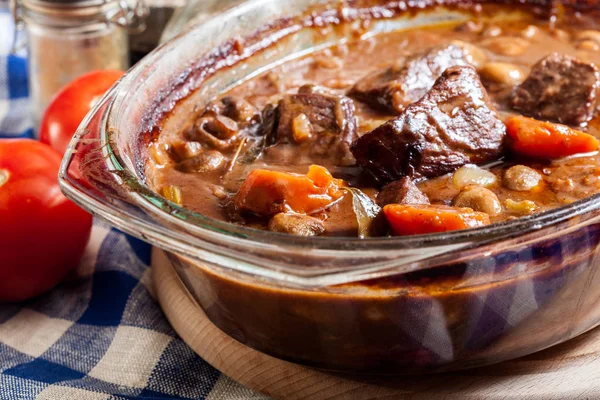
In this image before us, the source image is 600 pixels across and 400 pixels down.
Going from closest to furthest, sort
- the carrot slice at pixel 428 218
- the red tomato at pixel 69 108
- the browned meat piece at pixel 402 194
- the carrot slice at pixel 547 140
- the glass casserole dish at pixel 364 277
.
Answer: the glass casserole dish at pixel 364 277 < the carrot slice at pixel 428 218 < the browned meat piece at pixel 402 194 < the carrot slice at pixel 547 140 < the red tomato at pixel 69 108

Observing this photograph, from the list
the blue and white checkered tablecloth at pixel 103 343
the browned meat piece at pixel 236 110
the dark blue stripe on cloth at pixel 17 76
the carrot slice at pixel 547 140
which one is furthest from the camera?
the dark blue stripe on cloth at pixel 17 76

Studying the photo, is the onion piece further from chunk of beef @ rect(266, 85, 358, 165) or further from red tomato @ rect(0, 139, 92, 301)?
red tomato @ rect(0, 139, 92, 301)

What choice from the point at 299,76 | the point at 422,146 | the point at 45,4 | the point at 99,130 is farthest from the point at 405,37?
the point at 99,130

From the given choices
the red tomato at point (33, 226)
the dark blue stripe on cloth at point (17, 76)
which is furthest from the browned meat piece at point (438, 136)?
the dark blue stripe on cloth at point (17, 76)

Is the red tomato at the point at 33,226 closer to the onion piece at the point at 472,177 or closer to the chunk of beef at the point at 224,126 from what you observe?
the chunk of beef at the point at 224,126

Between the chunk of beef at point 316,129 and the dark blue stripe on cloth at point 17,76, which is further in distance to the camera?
the dark blue stripe on cloth at point 17,76

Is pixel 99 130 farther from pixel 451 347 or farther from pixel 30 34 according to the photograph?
pixel 30 34

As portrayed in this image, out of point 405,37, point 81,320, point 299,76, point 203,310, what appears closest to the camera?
point 203,310

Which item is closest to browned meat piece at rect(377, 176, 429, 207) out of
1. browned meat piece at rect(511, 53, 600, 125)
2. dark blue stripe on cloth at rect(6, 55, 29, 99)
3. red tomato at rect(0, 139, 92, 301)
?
browned meat piece at rect(511, 53, 600, 125)
